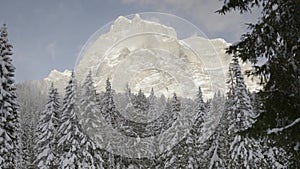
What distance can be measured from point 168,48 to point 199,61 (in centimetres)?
150

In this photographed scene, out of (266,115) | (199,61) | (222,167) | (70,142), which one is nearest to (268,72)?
(266,115)

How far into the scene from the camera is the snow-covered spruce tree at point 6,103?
23500 mm

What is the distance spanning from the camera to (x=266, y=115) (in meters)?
8.06

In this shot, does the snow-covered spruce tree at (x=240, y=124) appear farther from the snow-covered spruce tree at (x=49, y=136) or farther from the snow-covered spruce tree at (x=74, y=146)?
the snow-covered spruce tree at (x=49, y=136)

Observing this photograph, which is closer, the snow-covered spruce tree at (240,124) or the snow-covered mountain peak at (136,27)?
the snow-covered mountain peak at (136,27)

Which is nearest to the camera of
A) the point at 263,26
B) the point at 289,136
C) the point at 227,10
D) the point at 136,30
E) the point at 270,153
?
the point at 289,136

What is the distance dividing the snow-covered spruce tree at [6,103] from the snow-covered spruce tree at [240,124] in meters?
15.9

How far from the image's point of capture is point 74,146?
96.4 ft

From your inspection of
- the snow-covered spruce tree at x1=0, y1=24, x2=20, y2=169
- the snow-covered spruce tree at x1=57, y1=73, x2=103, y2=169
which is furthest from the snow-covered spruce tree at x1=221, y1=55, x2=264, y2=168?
the snow-covered spruce tree at x1=0, y1=24, x2=20, y2=169

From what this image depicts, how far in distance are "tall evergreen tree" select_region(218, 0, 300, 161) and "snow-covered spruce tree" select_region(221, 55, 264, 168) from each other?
22.1 m

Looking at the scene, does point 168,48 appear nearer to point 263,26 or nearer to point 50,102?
point 263,26

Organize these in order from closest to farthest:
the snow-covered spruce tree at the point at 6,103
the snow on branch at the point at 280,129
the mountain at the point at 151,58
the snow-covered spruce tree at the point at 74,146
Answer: the snow on branch at the point at 280,129, the mountain at the point at 151,58, the snow-covered spruce tree at the point at 6,103, the snow-covered spruce tree at the point at 74,146

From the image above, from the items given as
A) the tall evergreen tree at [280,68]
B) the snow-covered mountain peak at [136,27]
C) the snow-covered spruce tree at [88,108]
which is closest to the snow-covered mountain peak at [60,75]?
the snow-covered spruce tree at [88,108]

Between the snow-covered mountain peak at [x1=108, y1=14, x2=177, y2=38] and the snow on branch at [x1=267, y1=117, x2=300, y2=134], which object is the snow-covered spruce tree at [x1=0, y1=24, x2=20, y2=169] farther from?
the snow on branch at [x1=267, y1=117, x2=300, y2=134]
